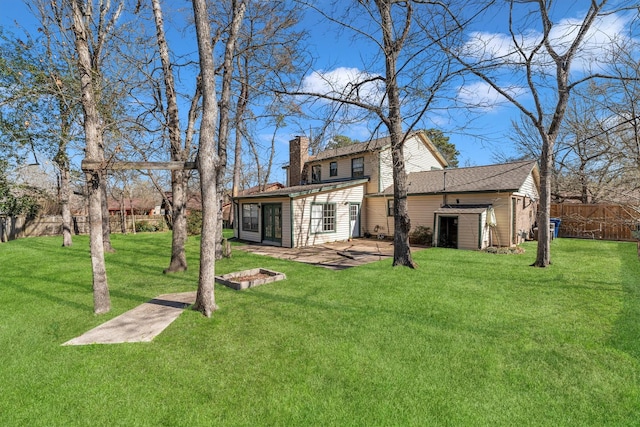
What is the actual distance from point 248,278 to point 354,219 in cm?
985

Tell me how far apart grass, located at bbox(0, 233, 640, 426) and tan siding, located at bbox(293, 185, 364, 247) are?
284 inches

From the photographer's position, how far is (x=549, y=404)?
2.75 meters

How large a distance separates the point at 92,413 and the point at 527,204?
17353mm

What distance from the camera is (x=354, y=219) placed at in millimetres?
16641

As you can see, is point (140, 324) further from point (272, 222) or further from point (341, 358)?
point (272, 222)

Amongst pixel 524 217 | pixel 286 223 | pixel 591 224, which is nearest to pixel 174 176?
pixel 286 223

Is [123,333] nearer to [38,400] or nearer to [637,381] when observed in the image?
[38,400]

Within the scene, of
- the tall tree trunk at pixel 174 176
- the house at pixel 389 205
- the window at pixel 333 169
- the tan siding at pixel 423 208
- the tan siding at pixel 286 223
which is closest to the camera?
the tall tree trunk at pixel 174 176

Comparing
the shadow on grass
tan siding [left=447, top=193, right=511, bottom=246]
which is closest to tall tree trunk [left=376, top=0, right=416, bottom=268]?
the shadow on grass

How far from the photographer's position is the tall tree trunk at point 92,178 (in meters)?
4.97

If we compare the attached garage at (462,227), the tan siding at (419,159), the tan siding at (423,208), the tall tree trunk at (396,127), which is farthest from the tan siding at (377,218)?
the tall tree trunk at (396,127)

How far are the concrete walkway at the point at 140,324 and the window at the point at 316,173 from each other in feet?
50.9

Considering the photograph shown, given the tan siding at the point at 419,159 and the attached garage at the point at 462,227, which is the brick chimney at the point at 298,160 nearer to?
the tan siding at the point at 419,159

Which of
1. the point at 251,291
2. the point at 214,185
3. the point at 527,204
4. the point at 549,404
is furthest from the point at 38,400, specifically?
the point at 527,204
